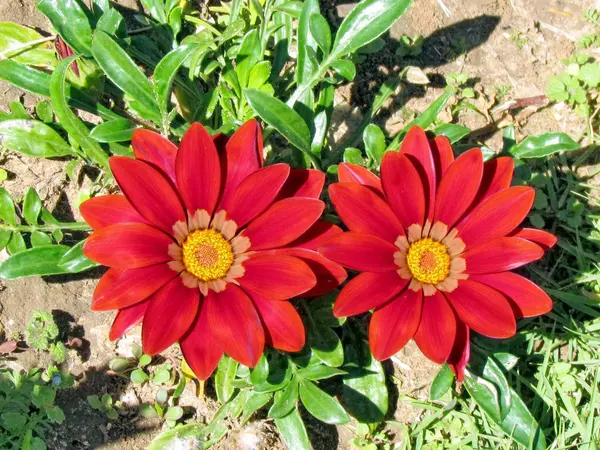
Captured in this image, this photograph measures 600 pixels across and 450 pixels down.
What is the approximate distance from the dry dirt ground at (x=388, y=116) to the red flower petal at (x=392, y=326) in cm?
98

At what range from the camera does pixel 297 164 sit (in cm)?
259

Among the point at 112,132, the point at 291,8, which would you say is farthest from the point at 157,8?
the point at 112,132

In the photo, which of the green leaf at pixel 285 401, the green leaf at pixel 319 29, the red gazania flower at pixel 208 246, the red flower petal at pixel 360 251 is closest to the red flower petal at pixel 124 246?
the red gazania flower at pixel 208 246

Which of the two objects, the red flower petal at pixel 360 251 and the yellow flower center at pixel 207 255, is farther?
the yellow flower center at pixel 207 255

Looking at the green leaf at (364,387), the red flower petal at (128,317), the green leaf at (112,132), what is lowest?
the green leaf at (364,387)

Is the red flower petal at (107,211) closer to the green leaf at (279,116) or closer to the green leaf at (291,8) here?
the green leaf at (279,116)

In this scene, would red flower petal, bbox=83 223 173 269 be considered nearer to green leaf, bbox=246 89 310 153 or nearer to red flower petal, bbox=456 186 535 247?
green leaf, bbox=246 89 310 153

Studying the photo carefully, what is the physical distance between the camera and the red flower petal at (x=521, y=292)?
2027 mm

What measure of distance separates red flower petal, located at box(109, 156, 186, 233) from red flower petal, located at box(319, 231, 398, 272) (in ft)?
1.47

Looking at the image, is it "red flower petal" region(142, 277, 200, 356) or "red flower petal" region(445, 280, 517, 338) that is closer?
"red flower petal" region(142, 277, 200, 356)

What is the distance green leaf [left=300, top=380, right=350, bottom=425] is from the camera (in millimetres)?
2322

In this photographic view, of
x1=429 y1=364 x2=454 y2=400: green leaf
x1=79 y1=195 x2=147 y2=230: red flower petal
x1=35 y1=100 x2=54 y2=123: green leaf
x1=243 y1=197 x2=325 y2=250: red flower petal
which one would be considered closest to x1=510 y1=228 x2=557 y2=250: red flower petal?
x1=429 y1=364 x2=454 y2=400: green leaf

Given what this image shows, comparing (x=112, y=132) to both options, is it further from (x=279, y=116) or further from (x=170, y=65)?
(x=279, y=116)

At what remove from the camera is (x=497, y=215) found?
81.2 inches
